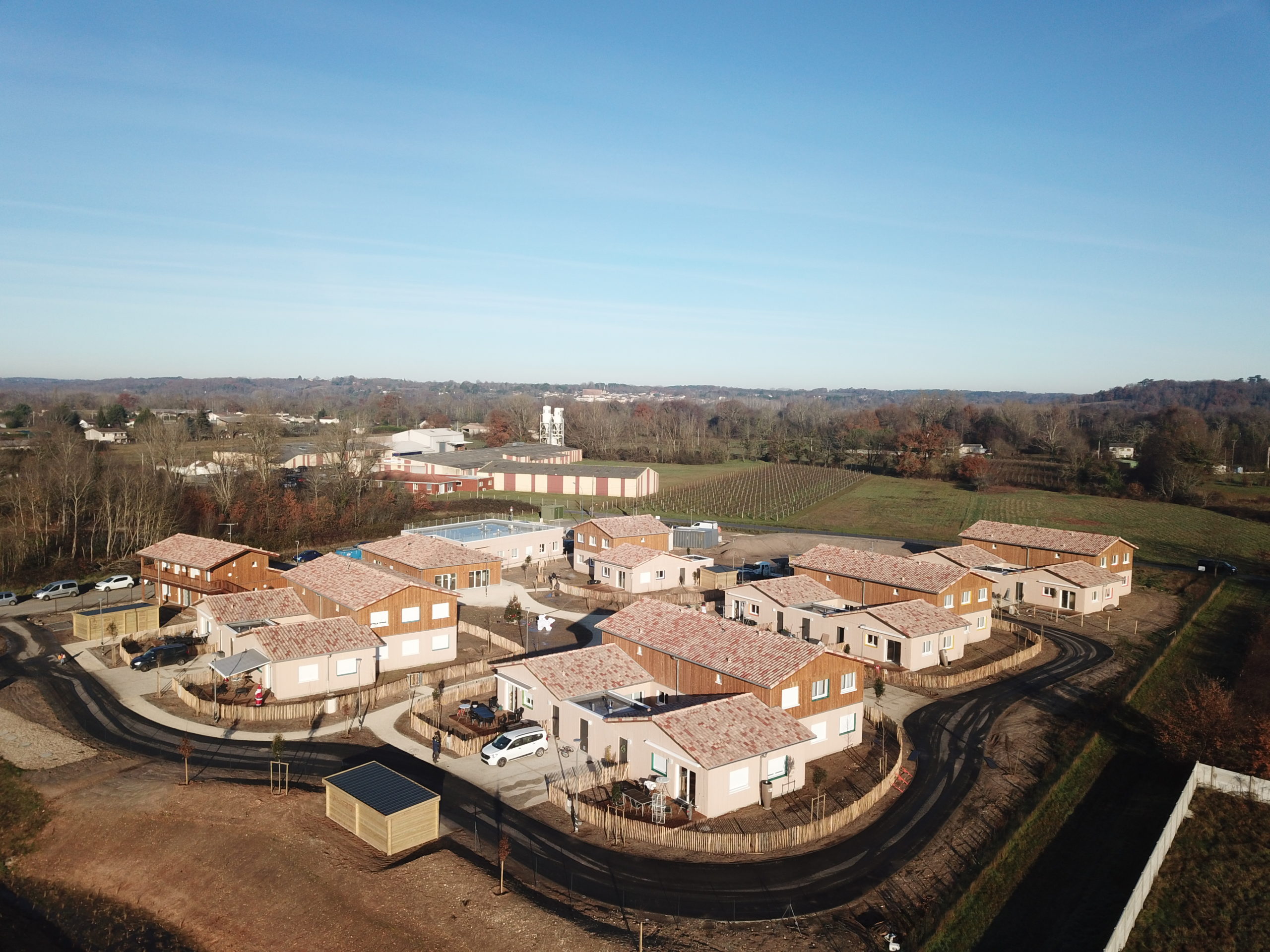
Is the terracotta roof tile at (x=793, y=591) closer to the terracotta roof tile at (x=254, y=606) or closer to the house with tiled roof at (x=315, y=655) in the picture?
the house with tiled roof at (x=315, y=655)

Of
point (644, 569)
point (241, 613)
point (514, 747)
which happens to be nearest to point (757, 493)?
point (644, 569)

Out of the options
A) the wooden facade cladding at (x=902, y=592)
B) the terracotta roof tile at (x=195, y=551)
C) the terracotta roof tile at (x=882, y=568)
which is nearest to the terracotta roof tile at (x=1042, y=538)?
the wooden facade cladding at (x=902, y=592)

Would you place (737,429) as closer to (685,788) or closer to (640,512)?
(640,512)

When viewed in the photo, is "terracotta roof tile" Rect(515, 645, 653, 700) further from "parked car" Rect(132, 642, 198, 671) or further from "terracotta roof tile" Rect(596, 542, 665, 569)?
"terracotta roof tile" Rect(596, 542, 665, 569)

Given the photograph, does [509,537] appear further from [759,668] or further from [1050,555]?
[1050,555]

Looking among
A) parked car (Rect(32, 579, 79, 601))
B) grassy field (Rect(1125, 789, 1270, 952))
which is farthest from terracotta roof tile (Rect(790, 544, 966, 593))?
parked car (Rect(32, 579, 79, 601))

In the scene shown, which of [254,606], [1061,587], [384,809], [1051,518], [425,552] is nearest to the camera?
[384,809]

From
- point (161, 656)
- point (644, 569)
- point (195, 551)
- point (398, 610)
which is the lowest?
point (161, 656)

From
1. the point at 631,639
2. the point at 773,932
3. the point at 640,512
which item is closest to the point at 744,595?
the point at 631,639
